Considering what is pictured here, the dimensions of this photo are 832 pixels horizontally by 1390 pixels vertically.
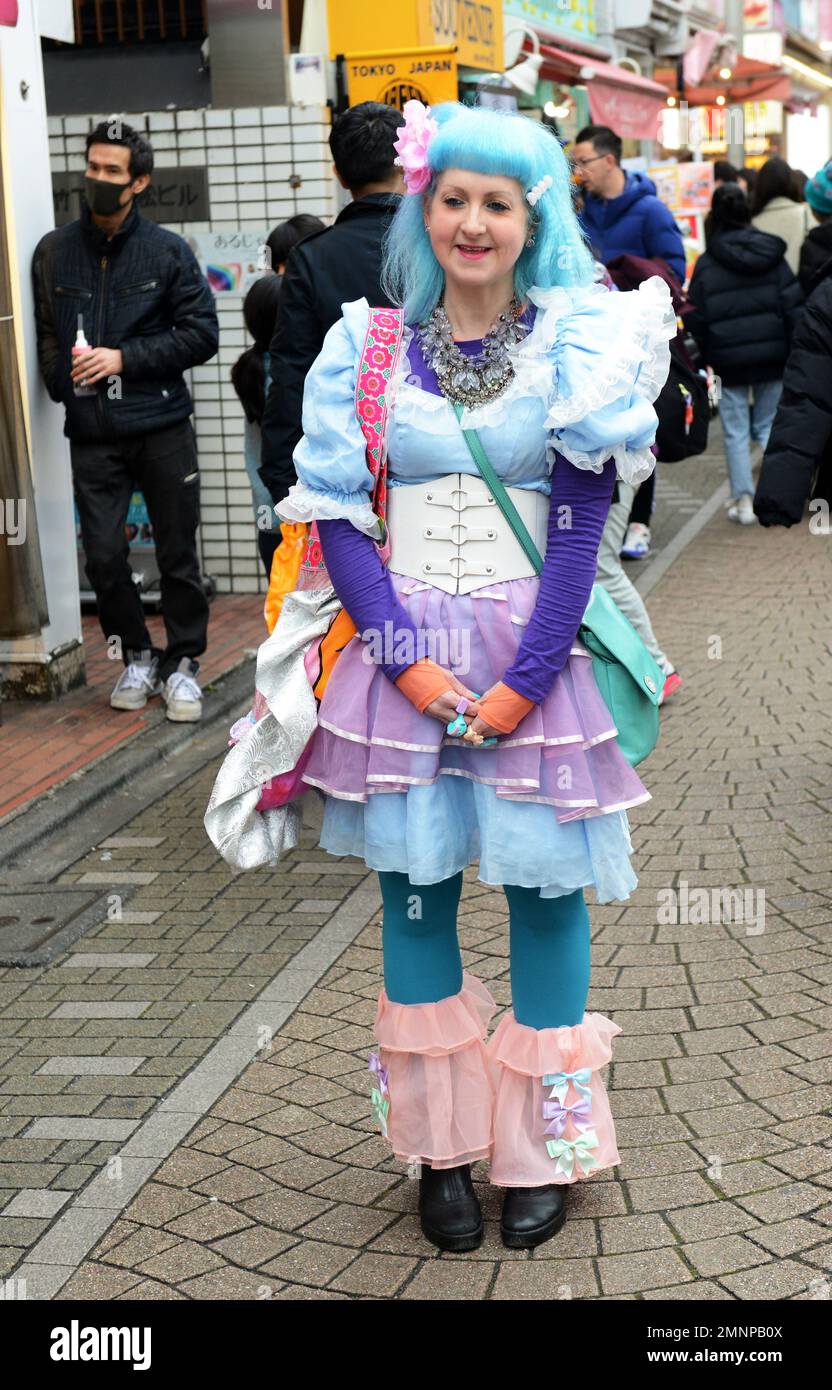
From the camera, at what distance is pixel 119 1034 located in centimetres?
440

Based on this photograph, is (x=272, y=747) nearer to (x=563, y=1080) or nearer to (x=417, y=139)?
(x=563, y=1080)

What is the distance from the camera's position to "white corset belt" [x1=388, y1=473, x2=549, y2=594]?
3244mm

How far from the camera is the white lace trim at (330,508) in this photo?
10.6 ft

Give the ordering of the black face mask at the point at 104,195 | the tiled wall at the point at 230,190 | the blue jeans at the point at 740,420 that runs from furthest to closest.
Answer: the blue jeans at the point at 740,420
the tiled wall at the point at 230,190
the black face mask at the point at 104,195

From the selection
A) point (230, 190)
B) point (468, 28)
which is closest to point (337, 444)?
point (230, 190)

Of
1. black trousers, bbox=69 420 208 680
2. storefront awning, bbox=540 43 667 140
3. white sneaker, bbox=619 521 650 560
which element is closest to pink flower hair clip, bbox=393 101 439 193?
black trousers, bbox=69 420 208 680

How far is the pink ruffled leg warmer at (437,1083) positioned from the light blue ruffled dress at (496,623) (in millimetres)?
315

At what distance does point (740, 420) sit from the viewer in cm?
1145

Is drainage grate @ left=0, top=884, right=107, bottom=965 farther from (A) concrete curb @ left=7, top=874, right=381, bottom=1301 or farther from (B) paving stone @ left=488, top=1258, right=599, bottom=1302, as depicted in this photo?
(B) paving stone @ left=488, top=1258, right=599, bottom=1302

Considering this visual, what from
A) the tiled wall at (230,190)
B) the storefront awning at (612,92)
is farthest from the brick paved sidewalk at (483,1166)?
the storefront awning at (612,92)

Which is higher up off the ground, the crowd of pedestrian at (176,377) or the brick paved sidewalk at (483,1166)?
the crowd of pedestrian at (176,377)

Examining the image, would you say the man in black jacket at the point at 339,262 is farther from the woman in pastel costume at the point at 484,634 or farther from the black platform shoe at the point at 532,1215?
the black platform shoe at the point at 532,1215

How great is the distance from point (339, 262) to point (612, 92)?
11.9 metres

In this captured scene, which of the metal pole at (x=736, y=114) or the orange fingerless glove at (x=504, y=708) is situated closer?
the orange fingerless glove at (x=504, y=708)
